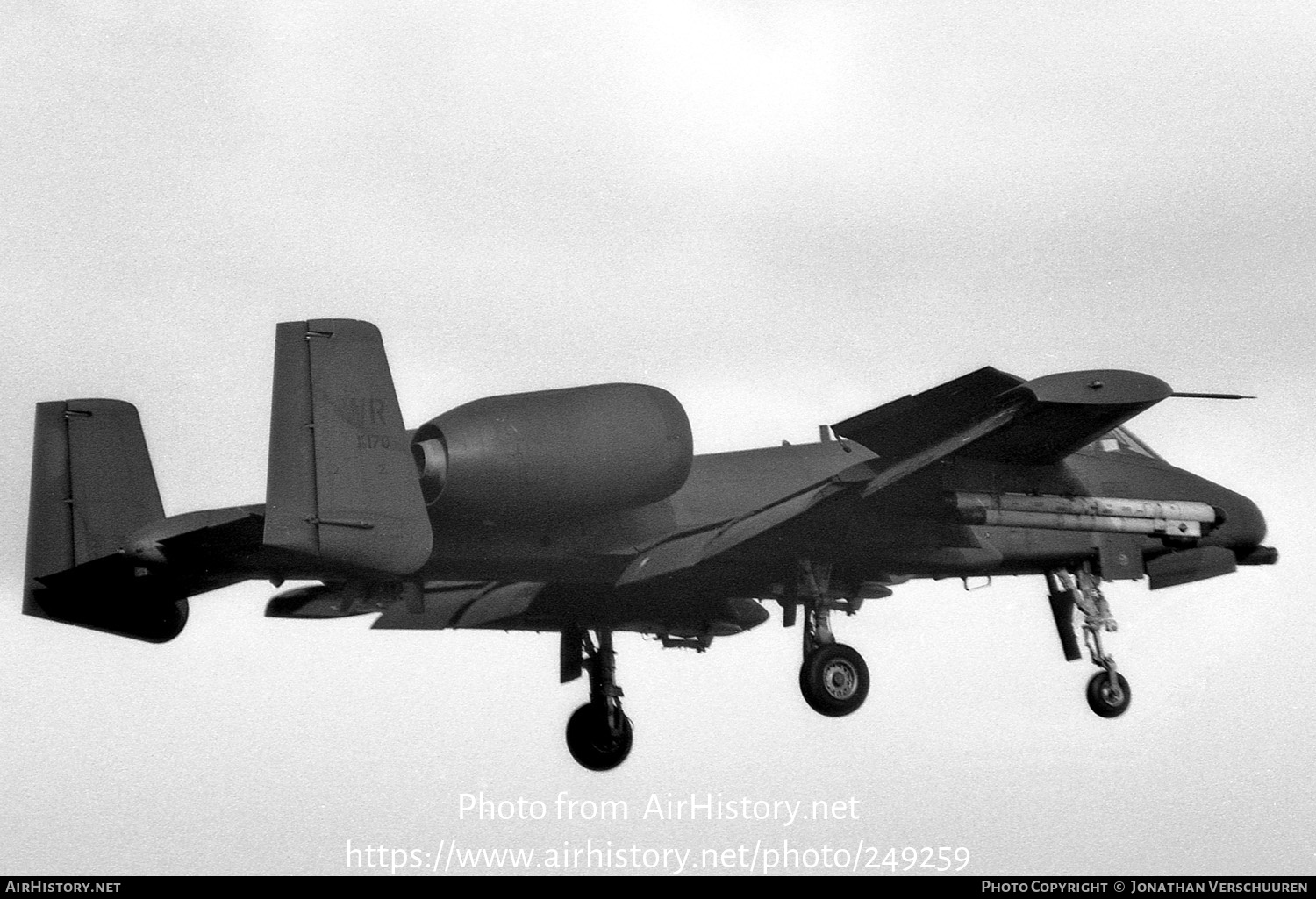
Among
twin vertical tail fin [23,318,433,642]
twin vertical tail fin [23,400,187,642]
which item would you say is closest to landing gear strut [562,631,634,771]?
twin vertical tail fin [23,318,433,642]

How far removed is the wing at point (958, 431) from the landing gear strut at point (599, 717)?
4111 mm

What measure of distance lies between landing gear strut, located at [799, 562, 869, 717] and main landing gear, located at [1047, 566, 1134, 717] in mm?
3208

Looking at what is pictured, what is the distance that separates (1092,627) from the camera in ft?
71.5

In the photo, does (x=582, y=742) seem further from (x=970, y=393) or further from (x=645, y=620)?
(x=970, y=393)

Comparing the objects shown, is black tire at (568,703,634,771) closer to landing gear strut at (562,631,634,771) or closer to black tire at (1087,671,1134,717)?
landing gear strut at (562,631,634,771)

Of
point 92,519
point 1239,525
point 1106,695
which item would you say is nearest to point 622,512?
point 92,519

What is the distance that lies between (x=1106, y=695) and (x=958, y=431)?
4761mm

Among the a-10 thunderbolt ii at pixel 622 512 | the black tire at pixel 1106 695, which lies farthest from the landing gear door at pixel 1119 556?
the black tire at pixel 1106 695

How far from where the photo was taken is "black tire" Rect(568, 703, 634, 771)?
2353 cm

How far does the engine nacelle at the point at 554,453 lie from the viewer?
1781cm

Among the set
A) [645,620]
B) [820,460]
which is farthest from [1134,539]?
[645,620]

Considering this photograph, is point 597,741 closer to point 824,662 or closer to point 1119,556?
point 824,662

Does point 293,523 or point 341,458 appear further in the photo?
point 341,458

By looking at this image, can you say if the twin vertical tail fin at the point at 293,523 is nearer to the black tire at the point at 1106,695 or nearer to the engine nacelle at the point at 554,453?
the engine nacelle at the point at 554,453
